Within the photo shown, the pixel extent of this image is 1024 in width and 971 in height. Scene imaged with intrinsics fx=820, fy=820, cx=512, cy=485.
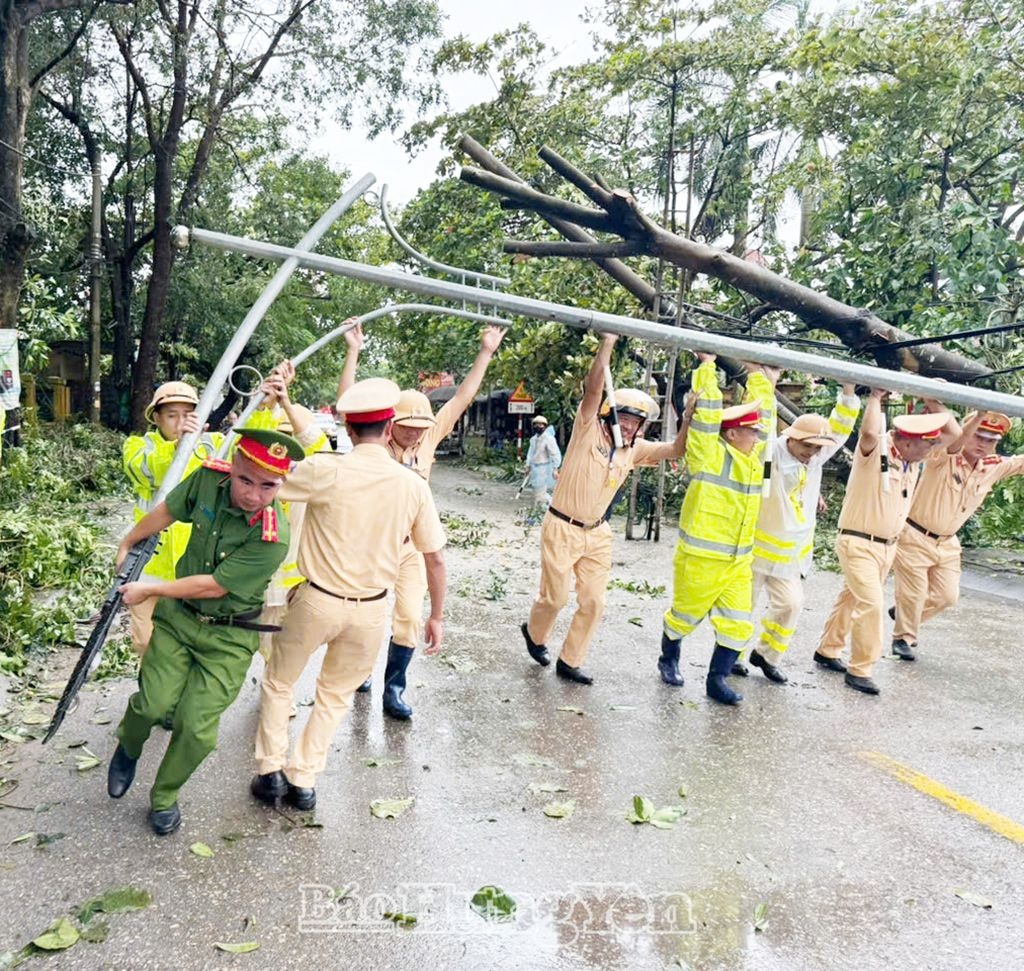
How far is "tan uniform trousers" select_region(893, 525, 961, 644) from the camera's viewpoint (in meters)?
6.06

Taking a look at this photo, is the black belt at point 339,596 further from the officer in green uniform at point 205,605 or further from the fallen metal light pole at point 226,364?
the fallen metal light pole at point 226,364

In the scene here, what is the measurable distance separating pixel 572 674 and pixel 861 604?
199 cm

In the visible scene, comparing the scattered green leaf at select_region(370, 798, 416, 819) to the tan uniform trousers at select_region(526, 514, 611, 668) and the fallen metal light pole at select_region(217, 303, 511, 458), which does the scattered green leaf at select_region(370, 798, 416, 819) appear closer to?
the fallen metal light pole at select_region(217, 303, 511, 458)

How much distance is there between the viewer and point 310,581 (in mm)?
3365

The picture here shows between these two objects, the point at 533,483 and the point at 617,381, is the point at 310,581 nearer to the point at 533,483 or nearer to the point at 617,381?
the point at 617,381

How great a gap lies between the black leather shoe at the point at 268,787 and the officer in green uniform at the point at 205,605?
35 cm

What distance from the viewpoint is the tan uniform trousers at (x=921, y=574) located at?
239 inches

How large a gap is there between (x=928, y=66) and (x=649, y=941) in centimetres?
1166

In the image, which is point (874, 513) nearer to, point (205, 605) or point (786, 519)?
point (786, 519)

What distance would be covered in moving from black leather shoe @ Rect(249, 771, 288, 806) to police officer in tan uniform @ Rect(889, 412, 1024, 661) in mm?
4759

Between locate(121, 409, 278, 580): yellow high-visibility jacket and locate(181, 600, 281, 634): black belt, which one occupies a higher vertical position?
locate(121, 409, 278, 580): yellow high-visibility jacket

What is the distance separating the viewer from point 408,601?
4.59 meters

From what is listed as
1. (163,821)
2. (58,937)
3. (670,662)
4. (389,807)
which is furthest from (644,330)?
(58,937)

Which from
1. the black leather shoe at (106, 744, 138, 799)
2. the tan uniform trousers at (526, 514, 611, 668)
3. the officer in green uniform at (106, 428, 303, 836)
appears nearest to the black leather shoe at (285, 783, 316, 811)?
the officer in green uniform at (106, 428, 303, 836)
